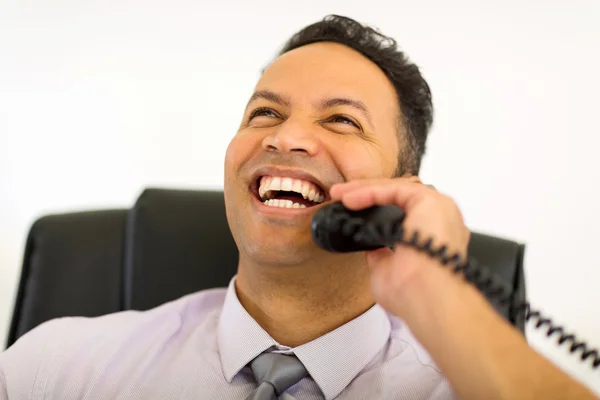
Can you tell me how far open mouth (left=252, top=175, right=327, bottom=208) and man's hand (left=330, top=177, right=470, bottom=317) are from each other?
0.65ft

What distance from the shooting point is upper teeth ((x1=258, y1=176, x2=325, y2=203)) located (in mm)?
1023

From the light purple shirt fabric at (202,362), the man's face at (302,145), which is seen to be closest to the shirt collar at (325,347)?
the light purple shirt fabric at (202,362)

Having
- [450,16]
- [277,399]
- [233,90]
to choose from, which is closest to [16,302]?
[277,399]

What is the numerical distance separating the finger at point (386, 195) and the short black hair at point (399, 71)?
40 cm

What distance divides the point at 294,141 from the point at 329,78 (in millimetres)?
208

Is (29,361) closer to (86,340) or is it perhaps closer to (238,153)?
(86,340)

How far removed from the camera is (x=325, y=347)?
3.44 feet

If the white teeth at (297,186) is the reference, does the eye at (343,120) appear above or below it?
above

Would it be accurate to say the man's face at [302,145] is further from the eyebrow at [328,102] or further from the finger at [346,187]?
the finger at [346,187]

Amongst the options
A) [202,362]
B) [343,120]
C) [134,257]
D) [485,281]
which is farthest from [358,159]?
[134,257]

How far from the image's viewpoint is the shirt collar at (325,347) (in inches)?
40.4

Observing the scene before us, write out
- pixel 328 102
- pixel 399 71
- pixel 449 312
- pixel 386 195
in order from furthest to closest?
Answer: pixel 399 71, pixel 328 102, pixel 386 195, pixel 449 312

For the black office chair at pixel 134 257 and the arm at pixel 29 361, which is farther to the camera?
the black office chair at pixel 134 257

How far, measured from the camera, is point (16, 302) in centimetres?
126
